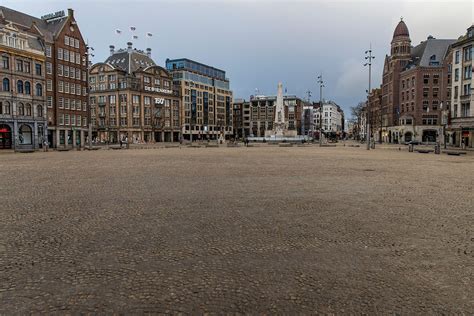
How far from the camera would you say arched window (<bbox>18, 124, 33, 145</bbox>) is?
55.7 m

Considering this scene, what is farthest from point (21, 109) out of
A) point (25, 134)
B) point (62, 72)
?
point (62, 72)

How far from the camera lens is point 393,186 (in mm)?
14547

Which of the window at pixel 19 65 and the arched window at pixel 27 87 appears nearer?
the window at pixel 19 65

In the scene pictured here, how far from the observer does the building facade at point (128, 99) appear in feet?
319

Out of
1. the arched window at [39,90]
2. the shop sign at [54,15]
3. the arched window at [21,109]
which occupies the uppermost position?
the shop sign at [54,15]

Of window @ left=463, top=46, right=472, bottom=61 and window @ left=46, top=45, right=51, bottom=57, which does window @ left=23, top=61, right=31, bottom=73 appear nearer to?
window @ left=46, top=45, right=51, bottom=57

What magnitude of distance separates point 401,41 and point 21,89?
9599 cm

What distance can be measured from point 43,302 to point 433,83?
10332cm

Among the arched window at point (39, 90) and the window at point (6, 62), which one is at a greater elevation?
the window at point (6, 62)

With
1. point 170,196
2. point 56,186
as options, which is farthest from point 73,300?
point 56,186

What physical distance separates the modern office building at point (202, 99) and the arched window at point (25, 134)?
56.6m

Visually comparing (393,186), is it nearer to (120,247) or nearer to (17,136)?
(120,247)

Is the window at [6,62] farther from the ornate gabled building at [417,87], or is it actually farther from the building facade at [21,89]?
the ornate gabled building at [417,87]

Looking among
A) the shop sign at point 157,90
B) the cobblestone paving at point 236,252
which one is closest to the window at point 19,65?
the shop sign at point 157,90
